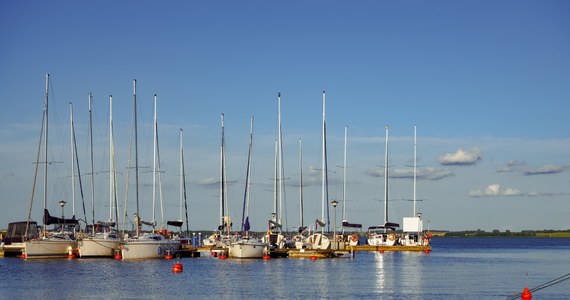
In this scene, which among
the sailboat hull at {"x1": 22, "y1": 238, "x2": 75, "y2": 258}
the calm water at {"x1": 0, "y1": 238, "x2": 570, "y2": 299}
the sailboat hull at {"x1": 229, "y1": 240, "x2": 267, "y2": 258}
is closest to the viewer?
the calm water at {"x1": 0, "y1": 238, "x2": 570, "y2": 299}

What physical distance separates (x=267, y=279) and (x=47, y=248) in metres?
34.0

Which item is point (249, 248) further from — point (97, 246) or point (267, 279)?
point (267, 279)

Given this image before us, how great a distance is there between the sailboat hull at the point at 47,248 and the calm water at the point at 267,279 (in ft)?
3.33

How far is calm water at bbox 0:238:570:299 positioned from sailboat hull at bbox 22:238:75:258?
Result: 101 cm

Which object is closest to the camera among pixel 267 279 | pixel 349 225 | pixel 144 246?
pixel 267 279

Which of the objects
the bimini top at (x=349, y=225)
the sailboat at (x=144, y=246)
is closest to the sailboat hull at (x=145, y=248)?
the sailboat at (x=144, y=246)

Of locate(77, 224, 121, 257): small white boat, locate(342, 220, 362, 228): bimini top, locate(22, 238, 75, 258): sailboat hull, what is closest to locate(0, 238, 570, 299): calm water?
locate(22, 238, 75, 258): sailboat hull

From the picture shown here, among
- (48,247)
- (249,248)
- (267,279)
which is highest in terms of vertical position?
(48,247)

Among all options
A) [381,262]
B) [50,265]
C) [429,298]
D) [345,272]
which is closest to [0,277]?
[50,265]

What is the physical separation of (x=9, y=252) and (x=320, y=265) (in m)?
41.4

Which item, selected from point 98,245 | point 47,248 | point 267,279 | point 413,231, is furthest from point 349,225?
point 267,279

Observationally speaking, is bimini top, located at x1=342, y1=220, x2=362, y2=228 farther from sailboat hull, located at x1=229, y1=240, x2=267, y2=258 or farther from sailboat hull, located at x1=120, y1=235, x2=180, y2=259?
sailboat hull, located at x1=120, y1=235, x2=180, y2=259

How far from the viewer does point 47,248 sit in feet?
325

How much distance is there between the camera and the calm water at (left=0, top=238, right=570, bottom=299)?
6291cm
